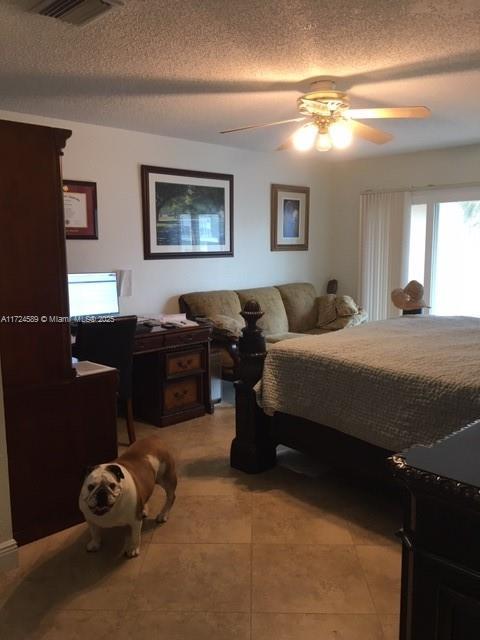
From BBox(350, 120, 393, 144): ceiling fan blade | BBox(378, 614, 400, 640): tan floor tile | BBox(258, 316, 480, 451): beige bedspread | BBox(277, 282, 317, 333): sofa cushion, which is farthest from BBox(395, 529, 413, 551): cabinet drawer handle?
BBox(277, 282, 317, 333): sofa cushion

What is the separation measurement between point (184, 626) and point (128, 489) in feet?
2.00

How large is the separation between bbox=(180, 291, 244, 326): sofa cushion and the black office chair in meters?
1.33

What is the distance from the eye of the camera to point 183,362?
13.7ft

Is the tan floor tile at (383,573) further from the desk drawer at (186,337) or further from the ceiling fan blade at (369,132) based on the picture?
the ceiling fan blade at (369,132)

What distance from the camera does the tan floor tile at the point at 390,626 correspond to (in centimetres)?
189

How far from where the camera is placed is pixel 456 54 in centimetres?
267

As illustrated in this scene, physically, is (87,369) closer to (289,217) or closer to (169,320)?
(169,320)

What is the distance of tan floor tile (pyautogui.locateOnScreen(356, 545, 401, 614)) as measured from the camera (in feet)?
6.80

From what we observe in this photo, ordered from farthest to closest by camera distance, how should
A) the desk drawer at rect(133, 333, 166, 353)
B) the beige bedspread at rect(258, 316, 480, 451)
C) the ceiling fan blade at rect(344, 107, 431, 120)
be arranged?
the desk drawer at rect(133, 333, 166, 353) < the ceiling fan blade at rect(344, 107, 431, 120) < the beige bedspread at rect(258, 316, 480, 451)

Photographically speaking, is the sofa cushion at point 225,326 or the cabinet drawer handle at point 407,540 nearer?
the cabinet drawer handle at point 407,540

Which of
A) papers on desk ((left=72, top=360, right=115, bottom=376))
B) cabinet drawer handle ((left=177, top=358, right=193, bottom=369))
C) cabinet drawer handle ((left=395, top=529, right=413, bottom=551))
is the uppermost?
cabinet drawer handle ((left=395, top=529, right=413, bottom=551))

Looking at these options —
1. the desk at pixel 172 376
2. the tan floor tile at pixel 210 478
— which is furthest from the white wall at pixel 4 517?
the desk at pixel 172 376

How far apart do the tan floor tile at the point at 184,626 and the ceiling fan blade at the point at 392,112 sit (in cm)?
259

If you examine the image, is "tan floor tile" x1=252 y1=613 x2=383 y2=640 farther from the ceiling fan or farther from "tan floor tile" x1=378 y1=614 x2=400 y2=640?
the ceiling fan
